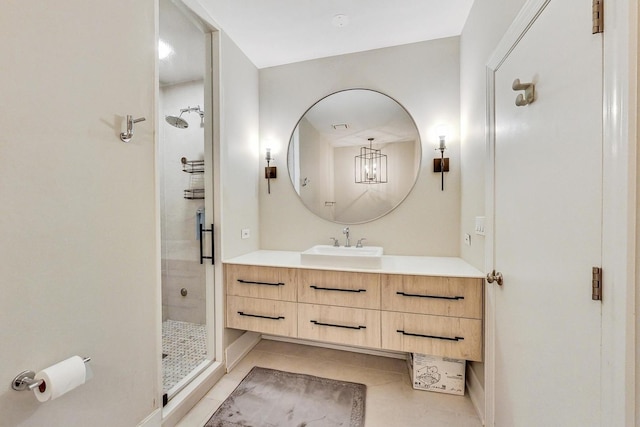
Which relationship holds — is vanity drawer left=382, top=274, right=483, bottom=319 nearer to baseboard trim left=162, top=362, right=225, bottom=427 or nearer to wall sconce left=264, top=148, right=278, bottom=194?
baseboard trim left=162, top=362, right=225, bottom=427

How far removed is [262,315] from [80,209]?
1.37 m

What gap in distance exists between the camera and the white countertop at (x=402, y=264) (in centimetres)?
170

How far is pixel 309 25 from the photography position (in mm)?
2027

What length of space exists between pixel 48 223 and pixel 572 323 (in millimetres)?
1792

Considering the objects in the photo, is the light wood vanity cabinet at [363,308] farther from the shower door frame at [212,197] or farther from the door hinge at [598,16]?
the door hinge at [598,16]

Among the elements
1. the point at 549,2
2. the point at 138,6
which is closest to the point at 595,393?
the point at 549,2

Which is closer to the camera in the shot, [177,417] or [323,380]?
[177,417]

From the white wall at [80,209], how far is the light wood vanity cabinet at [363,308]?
71 centimetres

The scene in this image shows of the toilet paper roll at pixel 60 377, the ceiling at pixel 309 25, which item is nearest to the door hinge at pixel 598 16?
the ceiling at pixel 309 25

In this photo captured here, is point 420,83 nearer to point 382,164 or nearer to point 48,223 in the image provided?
point 382,164

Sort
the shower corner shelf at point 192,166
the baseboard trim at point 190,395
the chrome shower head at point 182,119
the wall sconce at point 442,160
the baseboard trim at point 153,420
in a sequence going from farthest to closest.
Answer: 1. the wall sconce at point 442,160
2. the shower corner shelf at point 192,166
3. the chrome shower head at point 182,119
4. the baseboard trim at point 190,395
5. the baseboard trim at point 153,420

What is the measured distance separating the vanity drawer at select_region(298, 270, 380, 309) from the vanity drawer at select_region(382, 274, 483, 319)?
0.08m

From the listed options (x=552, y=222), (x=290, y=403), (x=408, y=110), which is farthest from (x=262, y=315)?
(x=408, y=110)

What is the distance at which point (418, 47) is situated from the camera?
7.39 ft
